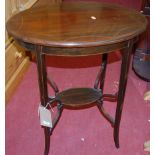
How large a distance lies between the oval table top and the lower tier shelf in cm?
47

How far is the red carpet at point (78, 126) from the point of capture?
1520 mm

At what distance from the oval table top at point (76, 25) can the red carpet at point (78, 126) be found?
724 mm

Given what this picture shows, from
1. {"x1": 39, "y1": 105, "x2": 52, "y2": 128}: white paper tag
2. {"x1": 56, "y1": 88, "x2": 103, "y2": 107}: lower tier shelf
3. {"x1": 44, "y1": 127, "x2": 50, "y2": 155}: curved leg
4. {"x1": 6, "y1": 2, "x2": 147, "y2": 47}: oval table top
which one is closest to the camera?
{"x1": 6, "y1": 2, "x2": 147, "y2": 47}: oval table top

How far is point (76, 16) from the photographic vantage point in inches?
50.4

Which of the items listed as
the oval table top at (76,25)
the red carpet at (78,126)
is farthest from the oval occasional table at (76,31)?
the red carpet at (78,126)

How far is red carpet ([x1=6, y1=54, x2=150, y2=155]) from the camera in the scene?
1.52 metres

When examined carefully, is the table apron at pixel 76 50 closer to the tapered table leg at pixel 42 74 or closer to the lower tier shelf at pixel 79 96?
the tapered table leg at pixel 42 74

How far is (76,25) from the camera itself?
1.16 meters

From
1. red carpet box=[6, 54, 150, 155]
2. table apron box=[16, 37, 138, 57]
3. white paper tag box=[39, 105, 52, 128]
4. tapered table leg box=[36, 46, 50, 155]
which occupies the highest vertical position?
table apron box=[16, 37, 138, 57]

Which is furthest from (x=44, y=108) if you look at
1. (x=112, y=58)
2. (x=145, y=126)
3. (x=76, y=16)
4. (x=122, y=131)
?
(x=112, y=58)

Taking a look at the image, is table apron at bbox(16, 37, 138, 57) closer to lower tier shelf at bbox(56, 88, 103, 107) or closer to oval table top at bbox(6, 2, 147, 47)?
oval table top at bbox(6, 2, 147, 47)

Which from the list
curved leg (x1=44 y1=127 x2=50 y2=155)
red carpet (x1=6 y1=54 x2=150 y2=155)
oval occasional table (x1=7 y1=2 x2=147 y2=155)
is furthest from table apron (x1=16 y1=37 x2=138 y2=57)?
red carpet (x1=6 y1=54 x2=150 y2=155)
